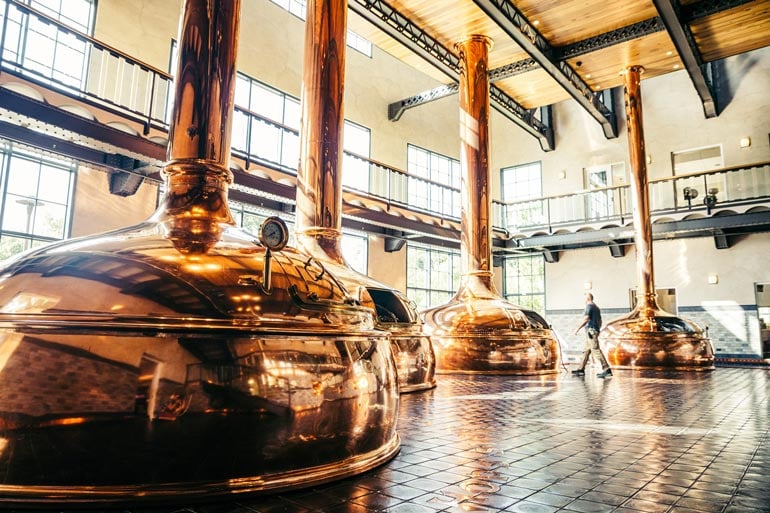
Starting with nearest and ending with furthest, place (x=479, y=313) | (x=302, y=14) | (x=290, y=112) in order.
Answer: (x=479, y=313) → (x=290, y=112) → (x=302, y=14)

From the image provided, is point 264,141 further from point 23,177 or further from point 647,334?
point 647,334

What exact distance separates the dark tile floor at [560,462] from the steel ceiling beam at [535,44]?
5.60 m

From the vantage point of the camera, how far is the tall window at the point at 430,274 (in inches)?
591

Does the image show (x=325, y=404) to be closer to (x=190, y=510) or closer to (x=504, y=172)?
(x=190, y=510)

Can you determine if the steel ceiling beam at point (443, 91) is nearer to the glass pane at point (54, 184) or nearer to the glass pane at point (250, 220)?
the glass pane at point (250, 220)

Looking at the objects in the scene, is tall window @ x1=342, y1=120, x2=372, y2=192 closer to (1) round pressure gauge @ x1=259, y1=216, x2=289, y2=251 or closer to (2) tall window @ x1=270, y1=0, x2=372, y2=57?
(2) tall window @ x1=270, y1=0, x2=372, y2=57

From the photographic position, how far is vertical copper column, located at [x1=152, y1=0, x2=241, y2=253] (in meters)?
2.09

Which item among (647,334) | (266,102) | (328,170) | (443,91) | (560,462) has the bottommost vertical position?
(560,462)

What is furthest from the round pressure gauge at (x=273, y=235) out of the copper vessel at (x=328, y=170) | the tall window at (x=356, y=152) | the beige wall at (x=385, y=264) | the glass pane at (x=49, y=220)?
the beige wall at (x=385, y=264)

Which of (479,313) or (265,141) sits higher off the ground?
(265,141)

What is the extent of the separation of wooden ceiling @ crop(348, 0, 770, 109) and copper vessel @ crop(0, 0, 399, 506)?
21.2ft

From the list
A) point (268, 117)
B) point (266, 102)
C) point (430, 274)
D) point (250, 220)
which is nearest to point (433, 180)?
point (430, 274)

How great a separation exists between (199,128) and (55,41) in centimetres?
808

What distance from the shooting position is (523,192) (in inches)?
687
